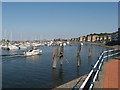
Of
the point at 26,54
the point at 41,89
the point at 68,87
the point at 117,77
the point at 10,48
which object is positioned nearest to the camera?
the point at 68,87

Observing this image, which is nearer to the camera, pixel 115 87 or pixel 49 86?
pixel 115 87

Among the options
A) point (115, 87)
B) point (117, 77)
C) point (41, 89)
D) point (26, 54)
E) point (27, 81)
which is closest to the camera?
point (115, 87)

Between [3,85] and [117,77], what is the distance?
15523 millimetres

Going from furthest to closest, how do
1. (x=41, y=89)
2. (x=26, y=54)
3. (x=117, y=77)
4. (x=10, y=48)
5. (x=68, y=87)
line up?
(x=10, y=48) → (x=26, y=54) → (x=41, y=89) → (x=117, y=77) → (x=68, y=87)

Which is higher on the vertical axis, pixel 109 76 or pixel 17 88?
pixel 109 76

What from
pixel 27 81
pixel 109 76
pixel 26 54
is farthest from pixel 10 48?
pixel 109 76

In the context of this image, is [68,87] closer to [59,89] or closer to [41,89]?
[59,89]

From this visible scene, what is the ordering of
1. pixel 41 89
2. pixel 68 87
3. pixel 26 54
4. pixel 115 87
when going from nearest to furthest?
pixel 115 87
pixel 68 87
pixel 41 89
pixel 26 54

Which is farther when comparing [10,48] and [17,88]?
[10,48]

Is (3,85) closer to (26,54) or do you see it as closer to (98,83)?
(98,83)

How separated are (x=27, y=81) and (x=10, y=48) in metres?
74.5

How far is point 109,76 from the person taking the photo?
949cm

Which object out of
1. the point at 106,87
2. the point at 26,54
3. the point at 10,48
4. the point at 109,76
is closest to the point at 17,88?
the point at 109,76

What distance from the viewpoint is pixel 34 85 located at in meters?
20.7
